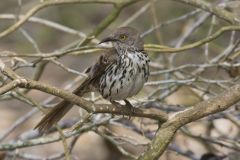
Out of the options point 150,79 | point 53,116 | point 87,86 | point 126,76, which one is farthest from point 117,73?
point 150,79

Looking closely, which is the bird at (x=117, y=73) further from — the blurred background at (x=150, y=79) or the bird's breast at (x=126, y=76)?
the blurred background at (x=150, y=79)

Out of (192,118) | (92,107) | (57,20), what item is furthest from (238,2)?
(57,20)

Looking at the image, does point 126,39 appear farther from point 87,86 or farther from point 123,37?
point 87,86

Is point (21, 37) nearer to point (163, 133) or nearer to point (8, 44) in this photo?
point (8, 44)

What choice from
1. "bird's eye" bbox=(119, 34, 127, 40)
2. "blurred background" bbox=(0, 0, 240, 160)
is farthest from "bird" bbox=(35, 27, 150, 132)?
"blurred background" bbox=(0, 0, 240, 160)

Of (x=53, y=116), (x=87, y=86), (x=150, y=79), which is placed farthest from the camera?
(x=150, y=79)

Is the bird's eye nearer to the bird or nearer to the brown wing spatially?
the bird
